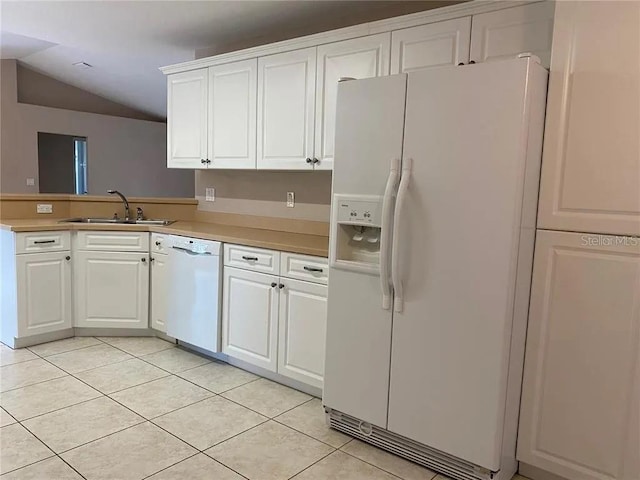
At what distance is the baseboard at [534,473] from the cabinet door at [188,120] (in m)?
2.87

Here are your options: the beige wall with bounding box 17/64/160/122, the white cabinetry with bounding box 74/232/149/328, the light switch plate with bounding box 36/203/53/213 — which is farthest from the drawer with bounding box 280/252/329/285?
the beige wall with bounding box 17/64/160/122

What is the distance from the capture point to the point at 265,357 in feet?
9.78

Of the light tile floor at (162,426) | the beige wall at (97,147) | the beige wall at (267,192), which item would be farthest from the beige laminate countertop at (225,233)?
the beige wall at (97,147)

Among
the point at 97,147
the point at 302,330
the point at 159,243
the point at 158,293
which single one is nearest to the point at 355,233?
the point at 302,330

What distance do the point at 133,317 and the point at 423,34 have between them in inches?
114

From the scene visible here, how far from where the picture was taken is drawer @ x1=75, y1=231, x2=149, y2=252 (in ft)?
12.0

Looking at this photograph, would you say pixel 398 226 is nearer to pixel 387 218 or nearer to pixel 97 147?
pixel 387 218

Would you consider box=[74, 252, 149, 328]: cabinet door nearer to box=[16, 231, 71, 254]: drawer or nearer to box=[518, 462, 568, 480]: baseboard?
box=[16, 231, 71, 254]: drawer

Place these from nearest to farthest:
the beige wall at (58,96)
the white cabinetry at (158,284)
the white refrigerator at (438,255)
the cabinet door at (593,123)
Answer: the cabinet door at (593,123) → the white refrigerator at (438,255) → the white cabinetry at (158,284) → the beige wall at (58,96)

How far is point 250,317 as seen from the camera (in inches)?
119

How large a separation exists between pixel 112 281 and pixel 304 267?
1785 mm

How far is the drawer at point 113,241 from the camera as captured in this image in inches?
144

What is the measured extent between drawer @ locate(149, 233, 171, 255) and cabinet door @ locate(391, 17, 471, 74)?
2.01 meters

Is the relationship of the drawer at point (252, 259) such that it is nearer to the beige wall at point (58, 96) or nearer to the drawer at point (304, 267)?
the drawer at point (304, 267)
